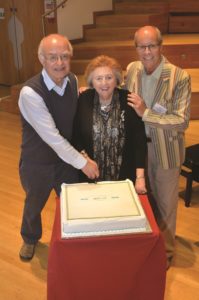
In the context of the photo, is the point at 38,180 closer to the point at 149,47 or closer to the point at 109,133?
the point at 109,133

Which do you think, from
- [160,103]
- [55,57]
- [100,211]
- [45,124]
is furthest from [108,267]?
[55,57]

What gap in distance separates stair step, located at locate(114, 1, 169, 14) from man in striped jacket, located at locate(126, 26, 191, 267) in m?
→ 4.50

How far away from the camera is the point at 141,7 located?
6.21m

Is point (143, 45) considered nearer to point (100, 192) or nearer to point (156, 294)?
point (100, 192)

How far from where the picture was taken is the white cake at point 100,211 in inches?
55.6

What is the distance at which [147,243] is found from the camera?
4.70 ft

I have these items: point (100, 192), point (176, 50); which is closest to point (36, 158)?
point (100, 192)

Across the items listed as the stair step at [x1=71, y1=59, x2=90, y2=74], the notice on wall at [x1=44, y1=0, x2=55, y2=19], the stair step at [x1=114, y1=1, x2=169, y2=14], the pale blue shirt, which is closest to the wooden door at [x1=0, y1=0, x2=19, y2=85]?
the notice on wall at [x1=44, y1=0, x2=55, y2=19]

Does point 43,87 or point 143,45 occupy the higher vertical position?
point 143,45

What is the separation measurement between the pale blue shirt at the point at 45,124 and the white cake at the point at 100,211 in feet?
0.64

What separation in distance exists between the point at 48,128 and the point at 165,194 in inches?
30.0

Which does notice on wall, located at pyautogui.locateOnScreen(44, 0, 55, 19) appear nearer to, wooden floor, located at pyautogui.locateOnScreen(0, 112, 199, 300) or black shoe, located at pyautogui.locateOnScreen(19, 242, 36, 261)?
wooden floor, located at pyautogui.locateOnScreen(0, 112, 199, 300)

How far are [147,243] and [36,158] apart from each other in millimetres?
879

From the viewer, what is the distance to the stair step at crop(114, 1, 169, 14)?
6125 millimetres
